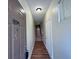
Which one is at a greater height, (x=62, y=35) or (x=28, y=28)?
(x=28, y=28)

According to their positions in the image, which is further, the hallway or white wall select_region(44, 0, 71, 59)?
white wall select_region(44, 0, 71, 59)

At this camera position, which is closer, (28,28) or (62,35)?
(62,35)

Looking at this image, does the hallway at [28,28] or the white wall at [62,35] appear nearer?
the hallway at [28,28]
